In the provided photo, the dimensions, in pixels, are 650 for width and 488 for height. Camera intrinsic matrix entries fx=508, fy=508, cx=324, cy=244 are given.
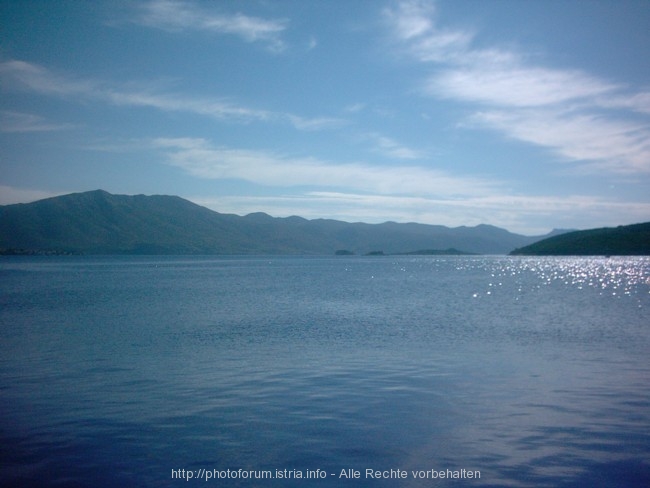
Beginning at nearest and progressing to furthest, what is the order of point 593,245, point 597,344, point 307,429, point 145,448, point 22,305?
point 145,448 → point 307,429 → point 597,344 → point 22,305 → point 593,245

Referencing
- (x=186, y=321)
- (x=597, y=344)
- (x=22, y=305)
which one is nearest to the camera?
(x=597, y=344)

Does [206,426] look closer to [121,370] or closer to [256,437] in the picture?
[256,437]

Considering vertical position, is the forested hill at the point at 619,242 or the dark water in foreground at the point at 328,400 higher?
the forested hill at the point at 619,242

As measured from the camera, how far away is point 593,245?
193250mm

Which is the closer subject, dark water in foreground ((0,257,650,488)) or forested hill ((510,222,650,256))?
dark water in foreground ((0,257,650,488))

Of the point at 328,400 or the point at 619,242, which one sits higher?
the point at 619,242

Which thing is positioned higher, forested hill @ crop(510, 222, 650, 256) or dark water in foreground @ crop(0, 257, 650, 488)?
forested hill @ crop(510, 222, 650, 256)

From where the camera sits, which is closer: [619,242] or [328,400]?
[328,400]

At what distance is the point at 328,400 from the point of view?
17.0m

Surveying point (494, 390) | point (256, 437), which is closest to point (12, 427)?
point (256, 437)

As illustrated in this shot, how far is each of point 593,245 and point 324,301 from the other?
175 metres

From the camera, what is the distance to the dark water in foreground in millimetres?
11828

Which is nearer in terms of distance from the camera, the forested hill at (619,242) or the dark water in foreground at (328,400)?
the dark water in foreground at (328,400)

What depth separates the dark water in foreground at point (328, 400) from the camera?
11.8 metres
